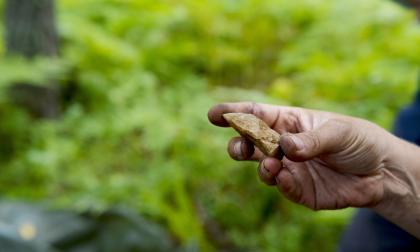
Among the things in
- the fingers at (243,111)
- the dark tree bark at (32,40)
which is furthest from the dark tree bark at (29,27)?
the fingers at (243,111)

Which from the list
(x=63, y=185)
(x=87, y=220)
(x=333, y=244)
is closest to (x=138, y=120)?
(x=63, y=185)

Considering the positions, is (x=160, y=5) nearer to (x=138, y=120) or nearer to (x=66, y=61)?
(x=66, y=61)

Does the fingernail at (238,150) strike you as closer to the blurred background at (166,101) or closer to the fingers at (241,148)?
the fingers at (241,148)

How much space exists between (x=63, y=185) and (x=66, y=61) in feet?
3.91

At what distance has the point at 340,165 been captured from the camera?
1185 mm

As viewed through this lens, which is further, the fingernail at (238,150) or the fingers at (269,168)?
the fingernail at (238,150)

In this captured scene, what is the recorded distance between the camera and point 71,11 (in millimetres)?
5129

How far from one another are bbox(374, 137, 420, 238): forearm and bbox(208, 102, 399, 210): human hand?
0.7 inches

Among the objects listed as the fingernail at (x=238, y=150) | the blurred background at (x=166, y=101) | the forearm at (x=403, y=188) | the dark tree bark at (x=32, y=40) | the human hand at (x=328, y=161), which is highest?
the dark tree bark at (x=32, y=40)

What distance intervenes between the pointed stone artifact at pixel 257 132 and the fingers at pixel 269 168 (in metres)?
0.01

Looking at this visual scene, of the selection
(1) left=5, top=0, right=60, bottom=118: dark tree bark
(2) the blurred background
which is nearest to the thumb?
(2) the blurred background

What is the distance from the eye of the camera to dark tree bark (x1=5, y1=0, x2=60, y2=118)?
4168mm

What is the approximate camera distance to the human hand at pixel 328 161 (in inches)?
43.1

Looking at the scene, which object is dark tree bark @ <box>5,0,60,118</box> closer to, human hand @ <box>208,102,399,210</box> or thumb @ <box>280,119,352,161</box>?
human hand @ <box>208,102,399,210</box>
